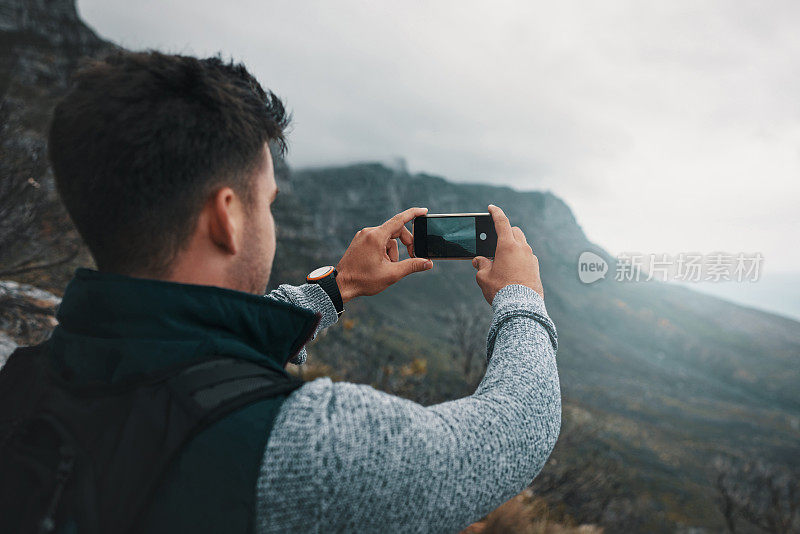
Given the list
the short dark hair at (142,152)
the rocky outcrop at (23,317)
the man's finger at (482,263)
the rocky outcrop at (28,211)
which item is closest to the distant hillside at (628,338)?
the rocky outcrop at (28,211)

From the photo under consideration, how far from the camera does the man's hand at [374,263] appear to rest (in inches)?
73.5

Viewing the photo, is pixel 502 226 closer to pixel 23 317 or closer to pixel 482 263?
pixel 482 263

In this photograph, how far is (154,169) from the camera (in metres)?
1.08

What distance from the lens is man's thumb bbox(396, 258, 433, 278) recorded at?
182 cm

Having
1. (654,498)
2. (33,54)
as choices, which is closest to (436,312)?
(654,498)

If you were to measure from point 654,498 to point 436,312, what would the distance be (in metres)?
72.6

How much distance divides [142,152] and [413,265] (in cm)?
109

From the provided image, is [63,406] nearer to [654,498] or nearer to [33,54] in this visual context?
[654,498]

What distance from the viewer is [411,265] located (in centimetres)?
186

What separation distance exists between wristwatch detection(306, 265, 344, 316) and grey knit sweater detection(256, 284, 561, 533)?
95 cm

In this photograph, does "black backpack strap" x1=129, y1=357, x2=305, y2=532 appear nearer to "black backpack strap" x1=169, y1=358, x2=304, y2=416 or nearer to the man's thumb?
"black backpack strap" x1=169, y1=358, x2=304, y2=416

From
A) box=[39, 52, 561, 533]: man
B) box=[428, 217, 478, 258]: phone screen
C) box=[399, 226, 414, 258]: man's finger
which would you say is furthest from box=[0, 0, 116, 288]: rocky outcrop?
box=[428, 217, 478, 258]: phone screen

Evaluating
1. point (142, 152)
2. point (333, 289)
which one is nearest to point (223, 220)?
point (142, 152)

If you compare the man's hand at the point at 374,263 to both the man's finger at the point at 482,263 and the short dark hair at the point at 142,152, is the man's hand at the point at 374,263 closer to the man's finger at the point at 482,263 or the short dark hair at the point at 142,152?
the man's finger at the point at 482,263
